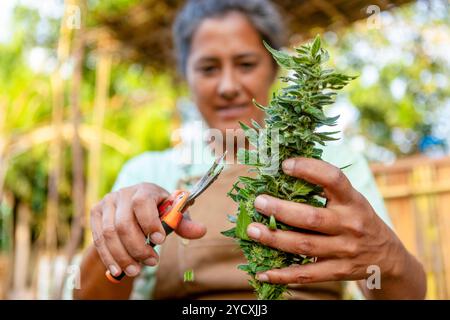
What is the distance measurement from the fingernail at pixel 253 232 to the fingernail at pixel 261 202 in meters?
0.04

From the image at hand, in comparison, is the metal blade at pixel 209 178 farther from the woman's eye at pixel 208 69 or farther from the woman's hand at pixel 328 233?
the woman's eye at pixel 208 69

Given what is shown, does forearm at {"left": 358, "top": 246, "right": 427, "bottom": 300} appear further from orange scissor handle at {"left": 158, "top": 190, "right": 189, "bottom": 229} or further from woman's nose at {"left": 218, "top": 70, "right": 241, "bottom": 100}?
woman's nose at {"left": 218, "top": 70, "right": 241, "bottom": 100}

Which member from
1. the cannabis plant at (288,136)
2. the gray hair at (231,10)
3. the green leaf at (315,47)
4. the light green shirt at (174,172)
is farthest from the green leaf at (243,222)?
the gray hair at (231,10)

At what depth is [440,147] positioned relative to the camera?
7523 mm

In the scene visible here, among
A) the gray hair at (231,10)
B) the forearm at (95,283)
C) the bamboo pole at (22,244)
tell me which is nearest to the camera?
the forearm at (95,283)

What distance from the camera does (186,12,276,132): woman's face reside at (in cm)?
204

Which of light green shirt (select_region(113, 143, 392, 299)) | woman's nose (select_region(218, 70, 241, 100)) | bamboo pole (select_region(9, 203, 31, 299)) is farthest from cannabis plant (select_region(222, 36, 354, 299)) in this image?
bamboo pole (select_region(9, 203, 31, 299))

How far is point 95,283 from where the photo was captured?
1.43m

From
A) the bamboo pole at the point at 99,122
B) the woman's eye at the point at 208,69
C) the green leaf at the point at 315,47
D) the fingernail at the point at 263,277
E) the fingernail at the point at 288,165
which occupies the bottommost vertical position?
the fingernail at the point at 263,277

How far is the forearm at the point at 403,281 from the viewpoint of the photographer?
116cm

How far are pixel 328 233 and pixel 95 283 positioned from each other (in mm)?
783
